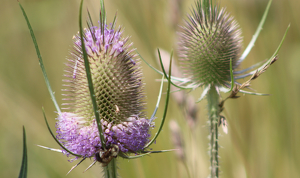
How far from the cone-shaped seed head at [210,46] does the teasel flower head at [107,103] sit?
0.63 meters

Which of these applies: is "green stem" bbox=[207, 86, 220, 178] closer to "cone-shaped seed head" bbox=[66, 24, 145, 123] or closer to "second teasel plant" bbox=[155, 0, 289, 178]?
"second teasel plant" bbox=[155, 0, 289, 178]

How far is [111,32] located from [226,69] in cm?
93

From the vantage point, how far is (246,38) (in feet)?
10.7

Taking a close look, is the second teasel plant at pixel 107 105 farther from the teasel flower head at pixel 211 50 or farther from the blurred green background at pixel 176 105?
the blurred green background at pixel 176 105

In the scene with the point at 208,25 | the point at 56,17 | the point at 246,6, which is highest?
the point at 56,17

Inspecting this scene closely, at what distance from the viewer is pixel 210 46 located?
6.31ft

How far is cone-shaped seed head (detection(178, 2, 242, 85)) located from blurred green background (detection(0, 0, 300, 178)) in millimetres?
445

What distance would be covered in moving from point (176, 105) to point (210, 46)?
111 cm

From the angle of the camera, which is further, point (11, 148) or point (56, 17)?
point (56, 17)

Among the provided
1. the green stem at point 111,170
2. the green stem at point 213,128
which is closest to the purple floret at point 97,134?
the green stem at point 111,170

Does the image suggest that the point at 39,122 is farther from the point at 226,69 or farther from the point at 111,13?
the point at 226,69

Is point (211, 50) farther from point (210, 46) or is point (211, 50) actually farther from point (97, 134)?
point (97, 134)

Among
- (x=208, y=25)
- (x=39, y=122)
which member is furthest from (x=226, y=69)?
(x=39, y=122)

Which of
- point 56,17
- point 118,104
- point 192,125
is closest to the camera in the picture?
point 118,104
